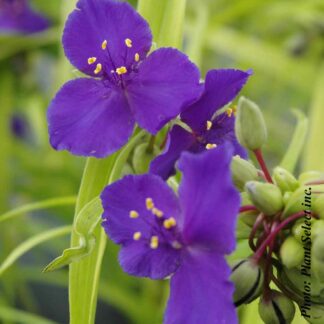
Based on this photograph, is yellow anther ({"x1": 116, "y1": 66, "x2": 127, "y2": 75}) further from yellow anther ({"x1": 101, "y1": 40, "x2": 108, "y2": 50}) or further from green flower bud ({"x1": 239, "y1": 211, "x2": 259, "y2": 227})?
green flower bud ({"x1": 239, "y1": 211, "x2": 259, "y2": 227})

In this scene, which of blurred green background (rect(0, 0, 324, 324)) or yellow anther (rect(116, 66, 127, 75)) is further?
blurred green background (rect(0, 0, 324, 324))

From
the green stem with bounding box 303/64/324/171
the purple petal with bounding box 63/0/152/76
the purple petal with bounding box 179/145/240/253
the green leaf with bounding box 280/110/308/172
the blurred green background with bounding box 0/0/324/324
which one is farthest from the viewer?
the blurred green background with bounding box 0/0/324/324

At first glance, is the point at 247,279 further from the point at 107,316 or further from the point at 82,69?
the point at 107,316

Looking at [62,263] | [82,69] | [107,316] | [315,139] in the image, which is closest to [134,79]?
[82,69]

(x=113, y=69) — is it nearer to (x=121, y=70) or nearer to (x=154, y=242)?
(x=121, y=70)

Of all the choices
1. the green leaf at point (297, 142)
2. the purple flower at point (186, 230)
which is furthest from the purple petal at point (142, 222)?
the green leaf at point (297, 142)

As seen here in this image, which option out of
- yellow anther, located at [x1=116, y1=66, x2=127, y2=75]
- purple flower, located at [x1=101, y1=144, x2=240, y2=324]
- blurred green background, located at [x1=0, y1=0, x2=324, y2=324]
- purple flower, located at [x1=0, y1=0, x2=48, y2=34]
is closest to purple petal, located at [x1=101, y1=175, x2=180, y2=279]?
purple flower, located at [x1=101, y1=144, x2=240, y2=324]

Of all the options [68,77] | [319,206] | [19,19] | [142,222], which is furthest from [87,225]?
[19,19]
